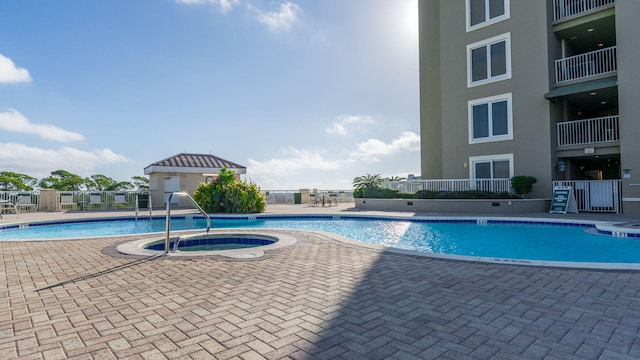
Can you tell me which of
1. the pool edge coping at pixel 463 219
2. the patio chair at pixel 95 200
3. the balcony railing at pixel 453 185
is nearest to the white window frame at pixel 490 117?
the balcony railing at pixel 453 185

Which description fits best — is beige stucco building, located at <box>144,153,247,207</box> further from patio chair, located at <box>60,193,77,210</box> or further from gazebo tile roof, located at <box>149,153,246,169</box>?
patio chair, located at <box>60,193,77,210</box>

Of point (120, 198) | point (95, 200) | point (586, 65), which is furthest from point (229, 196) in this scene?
point (586, 65)

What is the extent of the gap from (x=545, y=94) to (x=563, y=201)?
4008 millimetres

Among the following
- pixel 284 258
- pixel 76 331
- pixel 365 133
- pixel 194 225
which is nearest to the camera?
pixel 76 331

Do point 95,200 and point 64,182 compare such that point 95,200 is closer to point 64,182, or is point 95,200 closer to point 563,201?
point 64,182

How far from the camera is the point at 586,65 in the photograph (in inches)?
492

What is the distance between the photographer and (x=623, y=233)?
281 inches

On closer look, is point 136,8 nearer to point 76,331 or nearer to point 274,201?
point 76,331

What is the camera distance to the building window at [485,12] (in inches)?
544

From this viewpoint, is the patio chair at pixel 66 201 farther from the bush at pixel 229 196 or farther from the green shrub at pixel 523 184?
the green shrub at pixel 523 184

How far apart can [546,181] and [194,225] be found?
12793mm

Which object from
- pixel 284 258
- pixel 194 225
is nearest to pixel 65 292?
pixel 284 258

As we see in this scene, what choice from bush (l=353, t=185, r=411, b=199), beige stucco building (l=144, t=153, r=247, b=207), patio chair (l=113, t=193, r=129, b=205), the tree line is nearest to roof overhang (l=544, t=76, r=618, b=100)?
bush (l=353, t=185, r=411, b=199)

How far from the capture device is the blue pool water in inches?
249
